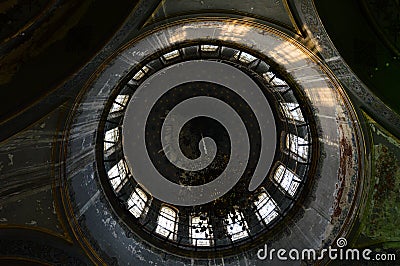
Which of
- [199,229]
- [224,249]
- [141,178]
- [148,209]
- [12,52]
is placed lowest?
[224,249]

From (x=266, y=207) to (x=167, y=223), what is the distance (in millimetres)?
2459

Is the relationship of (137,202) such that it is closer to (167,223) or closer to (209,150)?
(167,223)

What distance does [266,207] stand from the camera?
437 inches

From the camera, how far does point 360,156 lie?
8391 millimetres

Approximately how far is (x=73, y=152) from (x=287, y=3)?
4.78 m

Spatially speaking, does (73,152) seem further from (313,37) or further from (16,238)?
(313,37)

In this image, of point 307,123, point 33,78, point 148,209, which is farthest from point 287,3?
point 148,209

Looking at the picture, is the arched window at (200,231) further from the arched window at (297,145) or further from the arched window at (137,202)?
the arched window at (297,145)

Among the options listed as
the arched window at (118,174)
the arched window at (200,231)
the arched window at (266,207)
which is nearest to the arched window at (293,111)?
the arched window at (266,207)

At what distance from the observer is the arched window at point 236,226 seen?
414 inches

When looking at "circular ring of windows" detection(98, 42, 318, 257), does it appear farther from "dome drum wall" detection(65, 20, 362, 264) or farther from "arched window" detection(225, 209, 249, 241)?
"dome drum wall" detection(65, 20, 362, 264)

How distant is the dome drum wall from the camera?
27.3ft

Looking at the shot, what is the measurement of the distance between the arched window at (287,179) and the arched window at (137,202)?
3418 millimetres

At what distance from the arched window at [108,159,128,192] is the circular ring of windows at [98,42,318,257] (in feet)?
0.12
